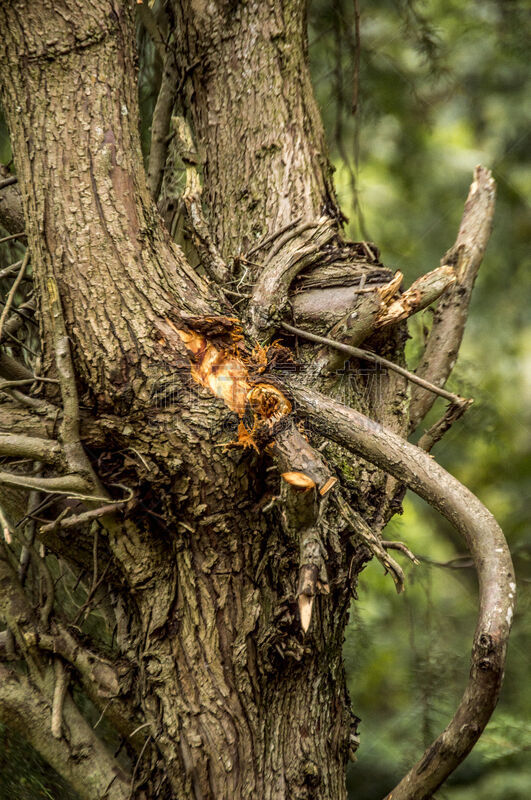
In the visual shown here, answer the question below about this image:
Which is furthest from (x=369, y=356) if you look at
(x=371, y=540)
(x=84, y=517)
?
(x=84, y=517)

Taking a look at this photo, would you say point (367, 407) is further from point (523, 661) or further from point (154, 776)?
point (523, 661)

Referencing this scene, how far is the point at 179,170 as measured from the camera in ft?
6.78

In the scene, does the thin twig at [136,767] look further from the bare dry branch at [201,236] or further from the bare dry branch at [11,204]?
the bare dry branch at [11,204]

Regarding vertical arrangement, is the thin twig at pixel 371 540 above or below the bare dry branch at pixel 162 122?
below

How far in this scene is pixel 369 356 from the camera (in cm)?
143

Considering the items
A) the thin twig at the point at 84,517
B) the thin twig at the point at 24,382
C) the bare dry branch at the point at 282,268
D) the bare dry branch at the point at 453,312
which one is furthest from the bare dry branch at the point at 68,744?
the bare dry branch at the point at 453,312

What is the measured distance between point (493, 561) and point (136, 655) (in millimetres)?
741

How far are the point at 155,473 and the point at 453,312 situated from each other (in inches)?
35.4

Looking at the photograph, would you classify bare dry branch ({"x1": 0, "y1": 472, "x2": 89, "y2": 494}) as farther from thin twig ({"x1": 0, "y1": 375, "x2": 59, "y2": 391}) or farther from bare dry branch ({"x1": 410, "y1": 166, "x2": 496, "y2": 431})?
bare dry branch ({"x1": 410, "y1": 166, "x2": 496, "y2": 431})

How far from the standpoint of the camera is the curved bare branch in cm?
109

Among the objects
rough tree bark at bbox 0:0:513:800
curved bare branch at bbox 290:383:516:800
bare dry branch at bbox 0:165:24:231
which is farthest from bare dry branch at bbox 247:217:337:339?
bare dry branch at bbox 0:165:24:231

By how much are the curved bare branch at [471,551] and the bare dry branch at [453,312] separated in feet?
1.55

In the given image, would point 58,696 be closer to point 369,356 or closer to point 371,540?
point 371,540

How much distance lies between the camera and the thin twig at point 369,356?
4.69 feet
